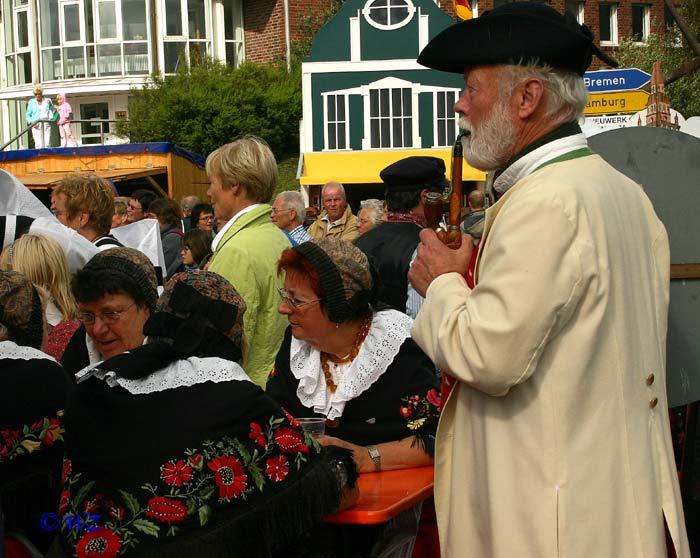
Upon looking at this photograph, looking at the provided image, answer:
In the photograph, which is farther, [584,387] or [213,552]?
[213,552]

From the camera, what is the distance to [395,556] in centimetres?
353

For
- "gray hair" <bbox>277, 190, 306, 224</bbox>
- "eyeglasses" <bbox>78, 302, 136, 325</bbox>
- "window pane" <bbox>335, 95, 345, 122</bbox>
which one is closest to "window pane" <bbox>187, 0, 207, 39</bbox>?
"window pane" <bbox>335, 95, 345, 122</bbox>

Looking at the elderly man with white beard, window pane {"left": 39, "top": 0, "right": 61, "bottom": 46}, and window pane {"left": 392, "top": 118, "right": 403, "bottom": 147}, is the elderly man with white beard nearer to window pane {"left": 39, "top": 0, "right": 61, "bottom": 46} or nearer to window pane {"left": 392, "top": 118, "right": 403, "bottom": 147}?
window pane {"left": 392, "top": 118, "right": 403, "bottom": 147}

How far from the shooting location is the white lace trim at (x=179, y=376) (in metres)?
2.91

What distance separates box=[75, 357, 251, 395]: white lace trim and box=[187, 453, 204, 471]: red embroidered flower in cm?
21

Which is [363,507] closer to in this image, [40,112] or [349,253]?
[349,253]

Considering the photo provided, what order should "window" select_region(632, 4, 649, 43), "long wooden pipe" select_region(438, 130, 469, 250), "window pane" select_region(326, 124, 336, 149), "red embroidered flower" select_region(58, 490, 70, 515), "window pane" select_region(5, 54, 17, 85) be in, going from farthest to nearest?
1. "window pane" select_region(5, 54, 17, 85)
2. "window" select_region(632, 4, 649, 43)
3. "window pane" select_region(326, 124, 336, 149)
4. "red embroidered flower" select_region(58, 490, 70, 515)
5. "long wooden pipe" select_region(438, 130, 469, 250)

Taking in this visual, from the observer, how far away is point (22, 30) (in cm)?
3747

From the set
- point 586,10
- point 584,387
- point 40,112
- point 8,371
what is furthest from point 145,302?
point 586,10

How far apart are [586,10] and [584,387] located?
34.5 metres

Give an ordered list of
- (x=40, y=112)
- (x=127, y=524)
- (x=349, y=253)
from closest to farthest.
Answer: (x=127, y=524), (x=349, y=253), (x=40, y=112)

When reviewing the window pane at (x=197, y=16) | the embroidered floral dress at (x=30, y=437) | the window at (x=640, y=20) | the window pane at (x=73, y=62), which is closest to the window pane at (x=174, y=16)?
the window pane at (x=197, y=16)

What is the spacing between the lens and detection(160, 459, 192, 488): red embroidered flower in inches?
110

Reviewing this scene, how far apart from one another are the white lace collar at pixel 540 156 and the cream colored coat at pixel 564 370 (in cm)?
5
